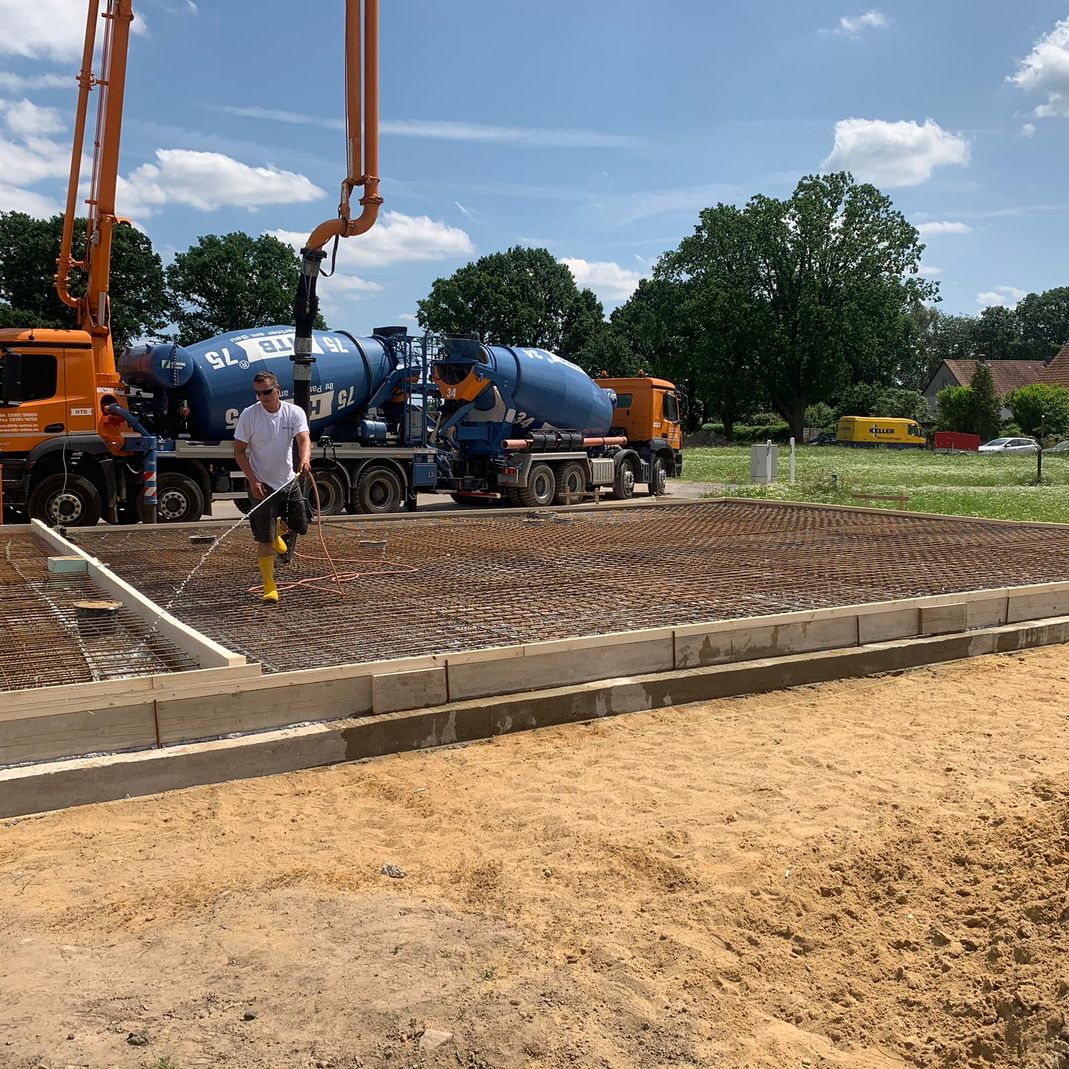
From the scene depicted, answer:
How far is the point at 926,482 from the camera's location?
91.9 ft

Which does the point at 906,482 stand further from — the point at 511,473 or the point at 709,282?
the point at 709,282

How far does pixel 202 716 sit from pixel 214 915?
4.72ft

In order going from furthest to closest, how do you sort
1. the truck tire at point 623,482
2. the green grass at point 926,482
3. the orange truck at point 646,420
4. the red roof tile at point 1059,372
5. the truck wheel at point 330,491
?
the red roof tile at point 1059,372
the orange truck at point 646,420
the truck tire at point 623,482
the green grass at point 926,482
the truck wheel at point 330,491

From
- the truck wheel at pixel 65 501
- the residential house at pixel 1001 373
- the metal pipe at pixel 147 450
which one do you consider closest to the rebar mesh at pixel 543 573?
the metal pipe at pixel 147 450

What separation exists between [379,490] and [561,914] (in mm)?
14552

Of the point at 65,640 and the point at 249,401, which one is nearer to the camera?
the point at 65,640

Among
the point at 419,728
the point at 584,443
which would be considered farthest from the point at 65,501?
the point at 419,728

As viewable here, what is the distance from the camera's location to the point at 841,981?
2.91m

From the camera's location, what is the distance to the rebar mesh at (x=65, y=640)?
5.35 meters

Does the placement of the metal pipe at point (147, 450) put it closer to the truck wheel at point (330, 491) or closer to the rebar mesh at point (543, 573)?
the rebar mesh at point (543, 573)

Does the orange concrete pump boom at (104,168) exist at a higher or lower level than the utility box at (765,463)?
higher

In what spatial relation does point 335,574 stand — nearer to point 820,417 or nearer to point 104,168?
point 104,168

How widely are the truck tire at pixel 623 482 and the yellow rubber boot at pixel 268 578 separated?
1422 cm

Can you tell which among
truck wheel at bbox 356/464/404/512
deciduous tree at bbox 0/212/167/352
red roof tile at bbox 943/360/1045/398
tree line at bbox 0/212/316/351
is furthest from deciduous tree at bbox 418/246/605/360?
truck wheel at bbox 356/464/404/512
